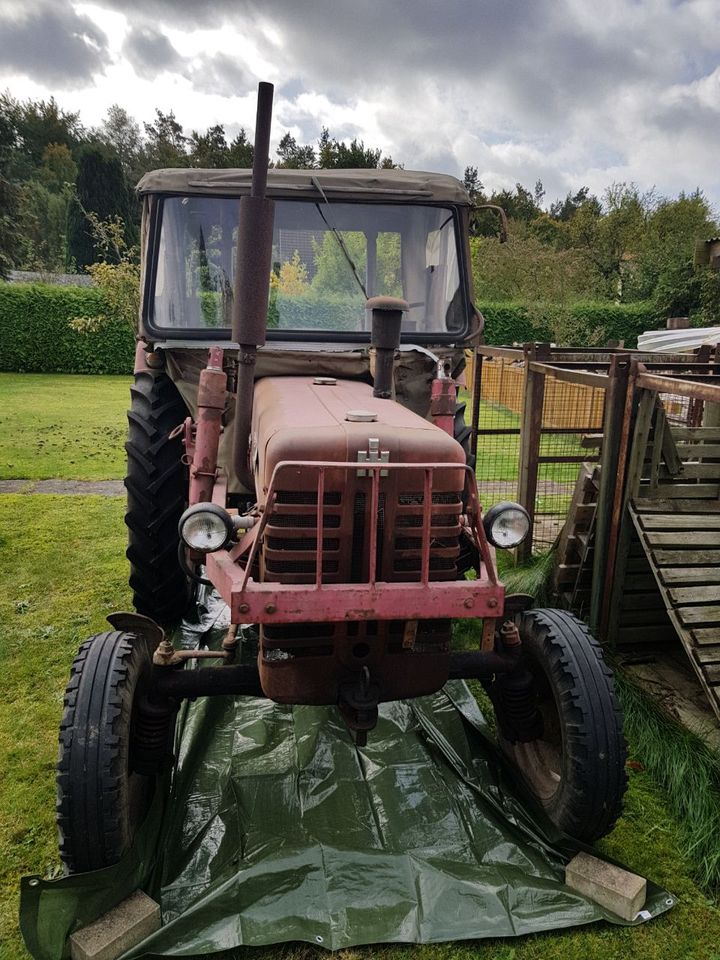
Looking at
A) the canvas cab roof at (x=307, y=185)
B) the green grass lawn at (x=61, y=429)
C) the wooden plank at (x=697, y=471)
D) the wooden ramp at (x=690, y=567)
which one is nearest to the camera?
the wooden ramp at (x=690, y=567)

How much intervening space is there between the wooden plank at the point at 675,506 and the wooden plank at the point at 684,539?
0.58ft

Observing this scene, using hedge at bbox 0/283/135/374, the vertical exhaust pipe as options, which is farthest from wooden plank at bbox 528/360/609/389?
hedge at bbox 0/283/135/374

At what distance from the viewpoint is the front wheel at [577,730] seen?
8.66 ft

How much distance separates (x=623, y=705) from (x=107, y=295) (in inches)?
702

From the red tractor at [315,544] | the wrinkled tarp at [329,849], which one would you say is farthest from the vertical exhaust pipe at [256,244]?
the wrinkled tarp at [329,849]

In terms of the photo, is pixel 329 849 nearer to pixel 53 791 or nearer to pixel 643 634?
pixel 53 791

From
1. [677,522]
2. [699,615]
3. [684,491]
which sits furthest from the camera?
[684,491]

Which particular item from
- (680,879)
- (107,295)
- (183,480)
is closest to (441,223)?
(183,480)

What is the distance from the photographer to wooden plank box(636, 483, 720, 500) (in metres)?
4.13

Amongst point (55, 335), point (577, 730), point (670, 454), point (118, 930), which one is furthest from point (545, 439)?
point (55, 335)

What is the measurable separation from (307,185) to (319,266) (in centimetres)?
42

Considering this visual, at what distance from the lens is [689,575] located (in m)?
3.68

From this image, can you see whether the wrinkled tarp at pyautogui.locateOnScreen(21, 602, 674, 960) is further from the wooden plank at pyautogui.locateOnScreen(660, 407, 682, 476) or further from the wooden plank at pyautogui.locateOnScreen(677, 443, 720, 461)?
the wooden plank at pyautogui.locateOnScreen(677, 443, 720, 461)

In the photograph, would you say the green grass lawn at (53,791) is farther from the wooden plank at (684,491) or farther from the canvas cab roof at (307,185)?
the canvas cab roof at (307,185)
